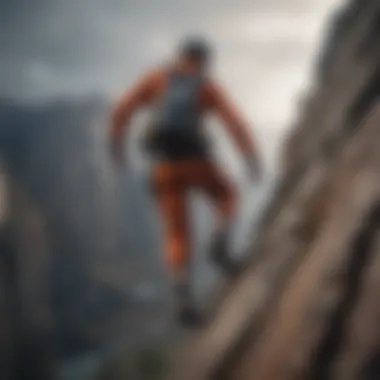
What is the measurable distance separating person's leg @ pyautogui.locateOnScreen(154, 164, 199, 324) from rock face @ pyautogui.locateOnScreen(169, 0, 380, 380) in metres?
0.08

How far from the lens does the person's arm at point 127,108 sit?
126 centimetres

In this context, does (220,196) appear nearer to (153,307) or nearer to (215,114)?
(215,114)

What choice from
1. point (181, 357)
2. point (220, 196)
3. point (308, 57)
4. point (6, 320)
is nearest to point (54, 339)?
point (6, 320)

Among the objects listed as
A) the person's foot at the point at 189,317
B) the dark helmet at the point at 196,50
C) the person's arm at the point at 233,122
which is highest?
the dark helmet at the point at 196,50

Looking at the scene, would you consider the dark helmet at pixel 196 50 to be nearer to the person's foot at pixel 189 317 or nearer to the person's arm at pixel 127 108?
the person's arm at pixel 127 108

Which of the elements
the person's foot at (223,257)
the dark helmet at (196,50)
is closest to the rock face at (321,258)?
the person's foot at (223,257)

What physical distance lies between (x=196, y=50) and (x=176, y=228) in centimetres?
26

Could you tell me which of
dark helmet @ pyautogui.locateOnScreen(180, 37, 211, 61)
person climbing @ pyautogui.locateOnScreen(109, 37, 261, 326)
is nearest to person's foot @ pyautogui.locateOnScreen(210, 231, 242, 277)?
person climbing @ pyautogui.locateOnScreen(109, 37, 261, 326)

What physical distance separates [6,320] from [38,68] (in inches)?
20.5

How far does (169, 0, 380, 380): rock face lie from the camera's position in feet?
3.16

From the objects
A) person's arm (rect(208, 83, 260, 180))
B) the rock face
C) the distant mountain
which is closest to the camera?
the rock face

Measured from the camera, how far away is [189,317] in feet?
4.20

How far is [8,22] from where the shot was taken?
154cm

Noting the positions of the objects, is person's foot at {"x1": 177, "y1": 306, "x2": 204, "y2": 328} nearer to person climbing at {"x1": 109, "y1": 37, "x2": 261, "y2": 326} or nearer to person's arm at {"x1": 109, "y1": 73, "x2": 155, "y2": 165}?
person climbing at {"x1": 109, "y1": 37, "x2": 261, "y2": 326}
